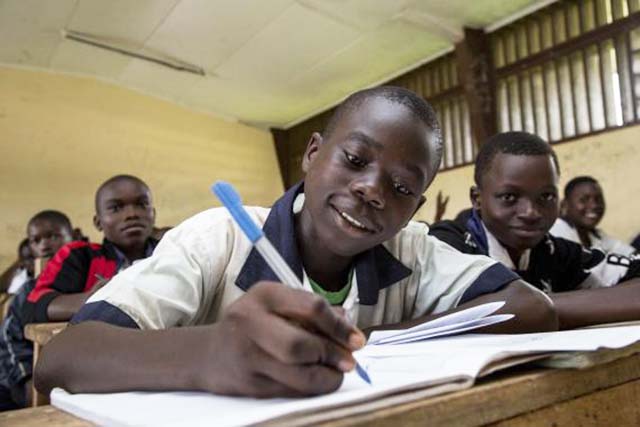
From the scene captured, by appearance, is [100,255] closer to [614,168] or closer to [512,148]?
[512,148]

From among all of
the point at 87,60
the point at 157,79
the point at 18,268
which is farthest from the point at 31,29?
the point at 18,268

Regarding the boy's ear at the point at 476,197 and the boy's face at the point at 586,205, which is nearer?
the boy's ear at the point at 476,197

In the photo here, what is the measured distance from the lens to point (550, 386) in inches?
19.0

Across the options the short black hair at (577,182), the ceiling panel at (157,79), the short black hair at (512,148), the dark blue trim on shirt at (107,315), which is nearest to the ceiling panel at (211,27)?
the ceiling panel at (157,79)

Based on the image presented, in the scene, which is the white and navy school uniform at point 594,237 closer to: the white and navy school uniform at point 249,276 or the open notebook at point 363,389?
the white and navy school uniform at point 249,276

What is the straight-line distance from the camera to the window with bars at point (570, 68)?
3.47 meters

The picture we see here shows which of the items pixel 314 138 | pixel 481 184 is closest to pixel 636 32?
pixel 481 184

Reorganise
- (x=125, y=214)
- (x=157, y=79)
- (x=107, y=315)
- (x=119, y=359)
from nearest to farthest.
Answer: (x=119, y=359)
(x=107, y=315)
(x=125, y=214)
(x=157, y=79)

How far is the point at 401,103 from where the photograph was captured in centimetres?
88

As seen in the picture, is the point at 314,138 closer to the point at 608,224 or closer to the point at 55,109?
the point at 608,224

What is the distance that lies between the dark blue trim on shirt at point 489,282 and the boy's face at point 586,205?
268cm

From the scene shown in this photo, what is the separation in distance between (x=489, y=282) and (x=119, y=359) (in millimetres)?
584

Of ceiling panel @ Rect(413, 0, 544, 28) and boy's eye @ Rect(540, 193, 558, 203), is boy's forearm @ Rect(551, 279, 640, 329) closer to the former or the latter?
boy's eye @ Rect(540, 193, 558, 203)

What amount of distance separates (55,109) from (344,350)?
5.74m
